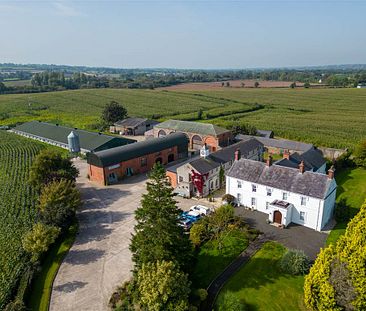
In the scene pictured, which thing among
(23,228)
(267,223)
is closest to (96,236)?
(23,228)

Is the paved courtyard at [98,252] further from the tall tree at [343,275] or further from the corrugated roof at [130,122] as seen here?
the corrugated roof at [130,122]

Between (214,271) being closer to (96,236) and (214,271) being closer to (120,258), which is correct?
(120,258)

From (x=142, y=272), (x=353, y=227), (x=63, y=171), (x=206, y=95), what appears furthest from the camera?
(x=206, y=95)

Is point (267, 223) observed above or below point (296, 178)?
below

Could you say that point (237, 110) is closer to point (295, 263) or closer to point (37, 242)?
point (295, 263)

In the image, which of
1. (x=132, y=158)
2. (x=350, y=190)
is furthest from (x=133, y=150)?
(x=350, y=190)

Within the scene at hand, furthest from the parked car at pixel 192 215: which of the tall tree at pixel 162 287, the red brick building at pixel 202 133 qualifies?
the red brick building at pixel 202 133
